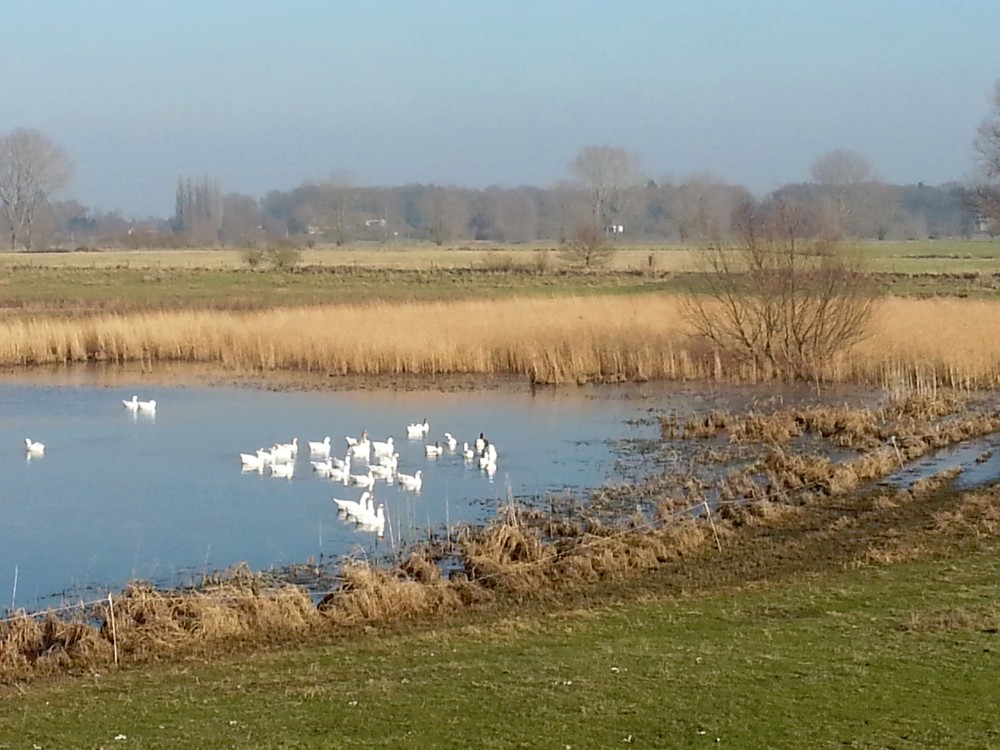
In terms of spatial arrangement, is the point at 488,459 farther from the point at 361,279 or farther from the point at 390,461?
the point at 361,279

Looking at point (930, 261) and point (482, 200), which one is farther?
point (482, 200)

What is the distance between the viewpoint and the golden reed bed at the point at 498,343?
29750mm

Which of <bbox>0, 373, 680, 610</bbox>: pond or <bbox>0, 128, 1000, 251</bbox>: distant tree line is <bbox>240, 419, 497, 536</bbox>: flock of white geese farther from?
<bbox>0, 128, 1000, 251</bbox>: distant tree line

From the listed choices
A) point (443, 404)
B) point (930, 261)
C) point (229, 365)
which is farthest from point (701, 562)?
point (930, 261)

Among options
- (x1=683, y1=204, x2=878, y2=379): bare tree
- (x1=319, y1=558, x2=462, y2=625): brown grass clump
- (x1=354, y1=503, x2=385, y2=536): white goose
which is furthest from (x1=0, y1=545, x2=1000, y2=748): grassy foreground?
(x1=683, y1=204, x2=878, y2=379): bare tree

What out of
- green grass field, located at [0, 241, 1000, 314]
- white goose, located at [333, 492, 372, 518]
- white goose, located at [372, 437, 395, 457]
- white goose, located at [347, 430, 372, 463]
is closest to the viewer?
white goose, located at [333, 492, 372, 518]

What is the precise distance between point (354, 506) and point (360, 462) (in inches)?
165

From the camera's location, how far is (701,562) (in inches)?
539

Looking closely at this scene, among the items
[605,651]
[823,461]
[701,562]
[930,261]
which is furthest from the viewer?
[930,261]

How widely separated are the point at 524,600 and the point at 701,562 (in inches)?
90.2

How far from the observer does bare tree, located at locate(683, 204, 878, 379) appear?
28344mm

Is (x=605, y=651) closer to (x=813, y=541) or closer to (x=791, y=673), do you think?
(x=791, y=673)

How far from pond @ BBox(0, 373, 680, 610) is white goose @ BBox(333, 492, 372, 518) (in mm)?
200

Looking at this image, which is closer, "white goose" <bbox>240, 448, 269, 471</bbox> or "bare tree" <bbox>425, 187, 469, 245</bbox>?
"white goose" <bbox>240, 448, 269, 471</bbox>
